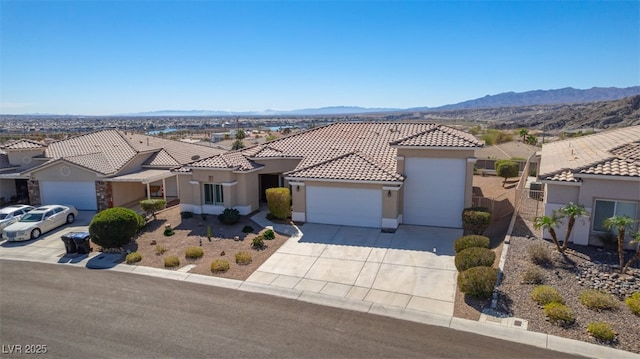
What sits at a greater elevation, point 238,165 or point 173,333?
point 238,165

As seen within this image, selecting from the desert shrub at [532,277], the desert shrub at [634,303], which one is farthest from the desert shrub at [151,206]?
the desert shrub at [634,303]

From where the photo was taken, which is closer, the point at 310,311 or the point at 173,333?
the point at 173,333

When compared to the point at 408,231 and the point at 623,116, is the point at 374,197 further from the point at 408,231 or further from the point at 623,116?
the point at 623,116

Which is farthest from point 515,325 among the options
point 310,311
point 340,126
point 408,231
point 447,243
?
point 340,126

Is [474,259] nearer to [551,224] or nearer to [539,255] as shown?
[539,255]

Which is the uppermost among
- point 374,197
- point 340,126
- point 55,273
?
point 340,126

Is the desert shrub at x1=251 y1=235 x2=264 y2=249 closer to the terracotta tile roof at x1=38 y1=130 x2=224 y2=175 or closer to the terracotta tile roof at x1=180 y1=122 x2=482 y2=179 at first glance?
the terracotta tile roof at x1=180 y1=122 x2=482 y2=179
